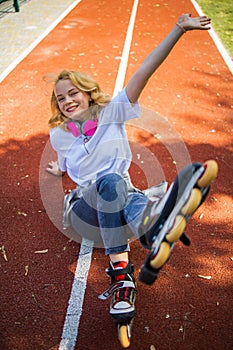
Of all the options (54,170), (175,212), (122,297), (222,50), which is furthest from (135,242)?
(222,50)

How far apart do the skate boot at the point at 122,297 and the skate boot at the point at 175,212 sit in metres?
0.57

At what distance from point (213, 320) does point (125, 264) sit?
767 mm

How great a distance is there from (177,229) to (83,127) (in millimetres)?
1438

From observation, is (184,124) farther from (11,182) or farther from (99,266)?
(99,266)

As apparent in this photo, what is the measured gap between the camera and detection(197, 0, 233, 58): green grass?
383 inches

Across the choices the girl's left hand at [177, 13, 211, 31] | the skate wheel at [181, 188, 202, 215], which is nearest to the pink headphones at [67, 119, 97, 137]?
the girl's left hand at [177, 13, 211, 31]

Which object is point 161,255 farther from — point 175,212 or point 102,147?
point 102,147

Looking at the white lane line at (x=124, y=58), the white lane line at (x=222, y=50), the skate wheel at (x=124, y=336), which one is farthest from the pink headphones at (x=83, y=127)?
the white lane line at (x=222, y=50)

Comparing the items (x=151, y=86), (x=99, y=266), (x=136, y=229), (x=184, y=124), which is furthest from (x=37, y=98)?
(x=136, y=229)

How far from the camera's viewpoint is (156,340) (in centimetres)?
289

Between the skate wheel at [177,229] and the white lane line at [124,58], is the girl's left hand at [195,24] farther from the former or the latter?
the white lane line at [124,58]

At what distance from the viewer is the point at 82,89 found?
128 inches

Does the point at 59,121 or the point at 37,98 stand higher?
the point at 59,121

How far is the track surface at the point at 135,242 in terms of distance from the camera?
297 cm
